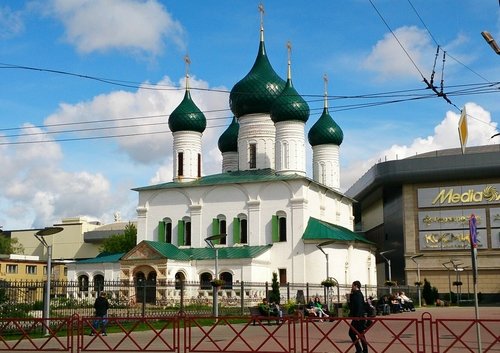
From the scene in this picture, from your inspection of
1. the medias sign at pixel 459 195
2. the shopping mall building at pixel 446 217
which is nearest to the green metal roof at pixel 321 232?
the shopping mall building at pixel 446 217

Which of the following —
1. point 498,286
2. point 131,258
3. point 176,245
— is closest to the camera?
point 131,258

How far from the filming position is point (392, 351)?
14.2m

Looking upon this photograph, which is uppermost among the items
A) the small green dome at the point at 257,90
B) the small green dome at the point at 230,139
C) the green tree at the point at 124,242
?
the small green dome at the point at 257,90

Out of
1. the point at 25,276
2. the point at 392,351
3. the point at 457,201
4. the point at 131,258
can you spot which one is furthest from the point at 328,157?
the point at 392,351

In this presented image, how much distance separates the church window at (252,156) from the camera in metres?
45.2

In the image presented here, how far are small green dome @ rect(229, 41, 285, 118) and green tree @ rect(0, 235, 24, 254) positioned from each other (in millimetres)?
37608

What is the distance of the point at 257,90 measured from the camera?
4453 centimetres

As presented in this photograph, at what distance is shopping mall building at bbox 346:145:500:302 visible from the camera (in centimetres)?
5069

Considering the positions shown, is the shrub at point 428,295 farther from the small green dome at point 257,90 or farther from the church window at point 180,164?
Answer: the church window at point 180,164

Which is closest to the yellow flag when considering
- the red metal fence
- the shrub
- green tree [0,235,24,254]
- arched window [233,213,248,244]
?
the red metal fence

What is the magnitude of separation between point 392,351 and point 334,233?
86.7 ft

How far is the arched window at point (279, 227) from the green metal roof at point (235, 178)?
7.35 feet

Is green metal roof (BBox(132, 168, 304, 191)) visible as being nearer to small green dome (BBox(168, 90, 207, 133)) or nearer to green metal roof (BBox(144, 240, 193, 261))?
small green dome (BBox(168, 90, 207, 133))

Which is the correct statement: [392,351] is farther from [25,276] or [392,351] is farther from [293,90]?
[25,276]
